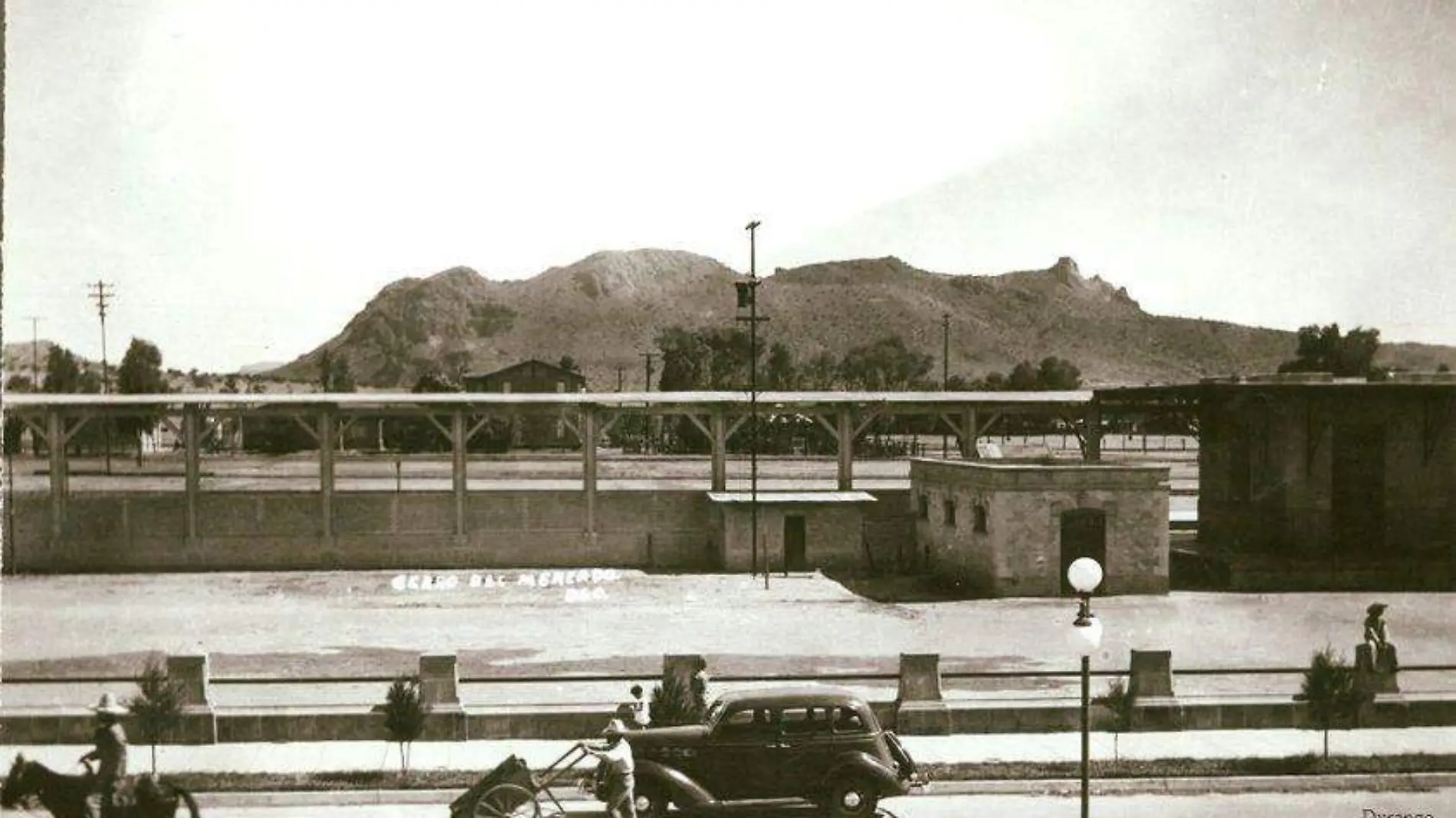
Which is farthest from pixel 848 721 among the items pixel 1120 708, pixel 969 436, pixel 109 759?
pixel 969 436

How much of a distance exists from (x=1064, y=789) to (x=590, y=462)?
24.9 metres

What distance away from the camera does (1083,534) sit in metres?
33.1

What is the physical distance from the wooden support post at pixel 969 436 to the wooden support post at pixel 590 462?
11.6 m

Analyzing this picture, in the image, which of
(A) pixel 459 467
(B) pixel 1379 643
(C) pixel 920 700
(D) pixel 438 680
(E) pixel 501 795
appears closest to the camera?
(E) pixel 501 795

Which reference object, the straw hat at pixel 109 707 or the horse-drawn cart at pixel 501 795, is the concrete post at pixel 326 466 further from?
the horse-drawn cart at pixel 501 795

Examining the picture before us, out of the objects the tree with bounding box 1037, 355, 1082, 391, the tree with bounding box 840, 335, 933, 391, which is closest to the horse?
the tree with bounding box 840, 335, 933, 391

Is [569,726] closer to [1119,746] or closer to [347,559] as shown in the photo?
[1119,746]

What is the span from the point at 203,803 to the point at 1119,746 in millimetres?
11527

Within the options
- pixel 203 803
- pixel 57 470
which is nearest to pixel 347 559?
pixel 57 470

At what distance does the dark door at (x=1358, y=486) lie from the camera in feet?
121

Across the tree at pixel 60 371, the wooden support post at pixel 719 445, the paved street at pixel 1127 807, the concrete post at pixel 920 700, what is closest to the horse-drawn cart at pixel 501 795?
the paved street at pixel 1127 807

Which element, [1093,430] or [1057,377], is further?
[1057,377]

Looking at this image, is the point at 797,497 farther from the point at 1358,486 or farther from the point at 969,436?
the point at 1358,486

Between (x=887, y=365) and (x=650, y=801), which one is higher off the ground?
(x=887, y=365)
